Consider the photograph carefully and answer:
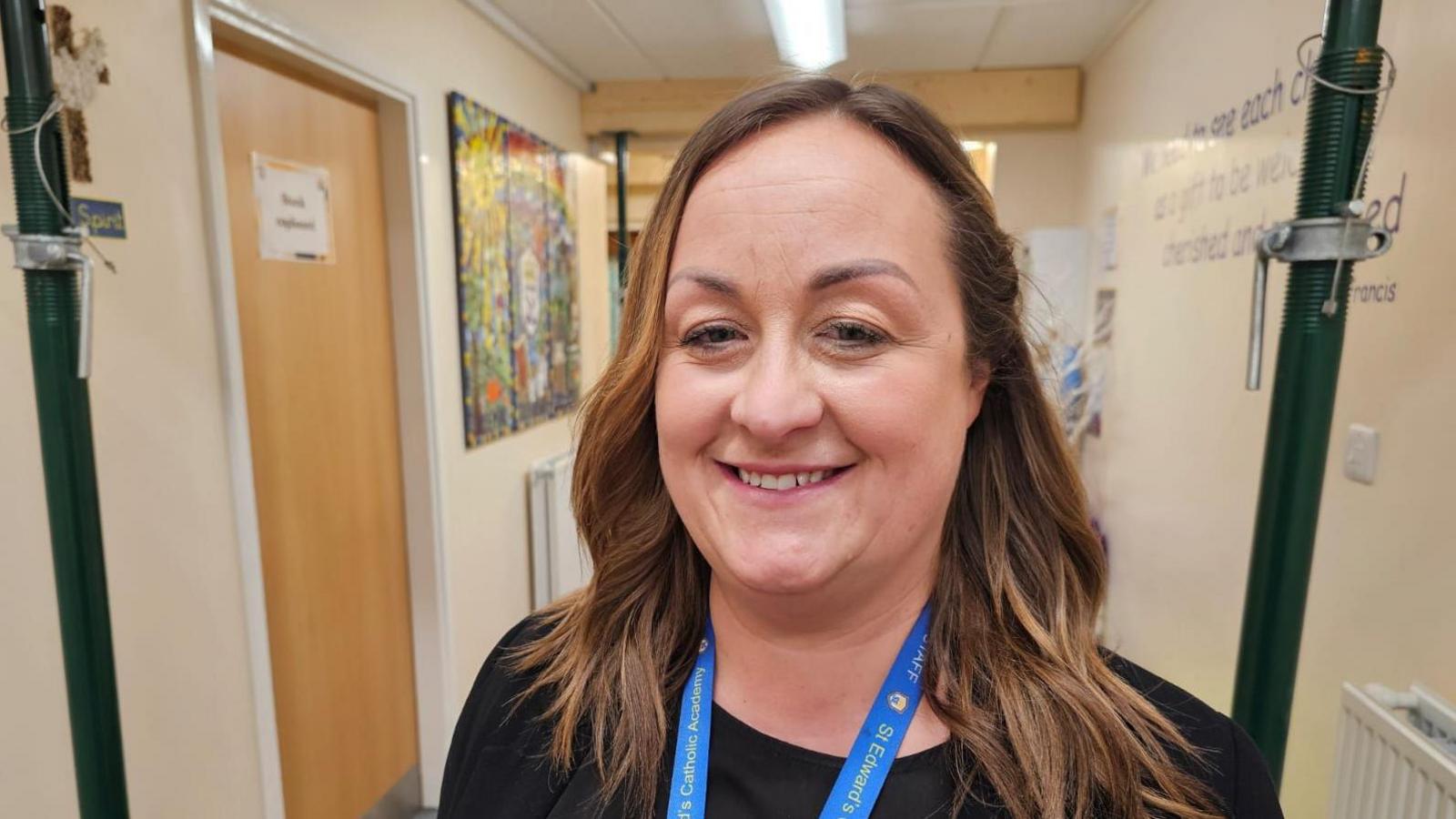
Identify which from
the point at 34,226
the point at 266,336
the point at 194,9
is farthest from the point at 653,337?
the point at 266,336

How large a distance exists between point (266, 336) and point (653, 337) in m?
1.46

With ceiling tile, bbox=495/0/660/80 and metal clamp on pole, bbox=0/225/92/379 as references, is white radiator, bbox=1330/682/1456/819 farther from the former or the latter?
ceiling tile, bbox=495/0/660/80

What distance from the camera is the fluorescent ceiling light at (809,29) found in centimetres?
274

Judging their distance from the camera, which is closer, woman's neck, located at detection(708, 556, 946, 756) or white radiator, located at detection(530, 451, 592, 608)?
woman's neck, located at detection(708, 556, 946, 756)

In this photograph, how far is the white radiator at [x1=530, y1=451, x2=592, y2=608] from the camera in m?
3.34

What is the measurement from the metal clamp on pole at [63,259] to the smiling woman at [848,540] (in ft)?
2.38

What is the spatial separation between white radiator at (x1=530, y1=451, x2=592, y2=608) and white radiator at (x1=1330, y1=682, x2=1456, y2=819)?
2.50m

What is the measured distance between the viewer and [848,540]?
2.55 ft

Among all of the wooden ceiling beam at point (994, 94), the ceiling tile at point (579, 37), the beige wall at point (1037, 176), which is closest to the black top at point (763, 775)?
the ceiling tile at point (579, 37)

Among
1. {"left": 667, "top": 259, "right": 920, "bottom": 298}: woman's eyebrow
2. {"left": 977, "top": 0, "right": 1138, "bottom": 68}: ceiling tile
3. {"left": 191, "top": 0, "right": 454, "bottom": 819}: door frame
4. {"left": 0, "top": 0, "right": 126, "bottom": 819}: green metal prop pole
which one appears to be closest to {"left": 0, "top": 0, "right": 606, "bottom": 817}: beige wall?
{"left": 191, "top": 0, "right": 454, "bottom": 819}: door frame

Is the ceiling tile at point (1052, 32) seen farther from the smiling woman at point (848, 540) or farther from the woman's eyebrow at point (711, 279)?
the woman's eyebrow at point (711, 279)

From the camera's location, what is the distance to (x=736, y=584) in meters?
0.85

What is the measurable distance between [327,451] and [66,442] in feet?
3.53

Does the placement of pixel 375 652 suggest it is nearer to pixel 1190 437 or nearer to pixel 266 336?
pixel 266 336
